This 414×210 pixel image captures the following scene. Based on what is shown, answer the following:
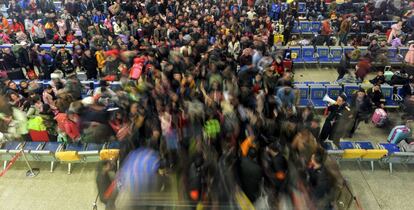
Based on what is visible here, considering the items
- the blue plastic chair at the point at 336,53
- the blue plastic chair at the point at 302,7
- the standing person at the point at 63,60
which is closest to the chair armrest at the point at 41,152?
the standing person at the point at 63,60

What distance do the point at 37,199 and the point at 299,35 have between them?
1164cm

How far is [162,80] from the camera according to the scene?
761 cm

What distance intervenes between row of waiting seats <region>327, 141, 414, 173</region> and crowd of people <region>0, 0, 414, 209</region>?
14.4 inches

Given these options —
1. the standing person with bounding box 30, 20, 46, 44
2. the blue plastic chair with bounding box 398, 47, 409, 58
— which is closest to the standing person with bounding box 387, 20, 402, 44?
the blue plastic chair with bounding box 398, 47, 409, 58

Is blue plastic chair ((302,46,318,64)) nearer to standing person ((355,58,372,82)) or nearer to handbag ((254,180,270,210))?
standing person ((355,58,372,82))

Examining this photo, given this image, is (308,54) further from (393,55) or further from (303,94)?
(303,94)

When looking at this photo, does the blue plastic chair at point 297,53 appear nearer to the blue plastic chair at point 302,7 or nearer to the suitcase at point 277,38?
the suitcase at point 277,38

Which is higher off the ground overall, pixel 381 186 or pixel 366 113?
pixel 366 113

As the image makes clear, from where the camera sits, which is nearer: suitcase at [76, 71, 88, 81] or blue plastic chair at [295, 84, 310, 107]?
blue plastic chair at [295, 84, 310, 107]

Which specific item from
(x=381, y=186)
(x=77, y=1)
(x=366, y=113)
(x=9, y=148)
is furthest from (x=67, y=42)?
(x=381, y=186)

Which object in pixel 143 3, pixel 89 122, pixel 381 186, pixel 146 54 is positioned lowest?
pixel 381 186

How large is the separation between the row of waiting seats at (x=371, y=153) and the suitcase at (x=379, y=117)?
1414 millimetres

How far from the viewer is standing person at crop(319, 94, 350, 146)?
7.12 meters

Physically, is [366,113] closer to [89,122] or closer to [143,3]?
[89,122]
